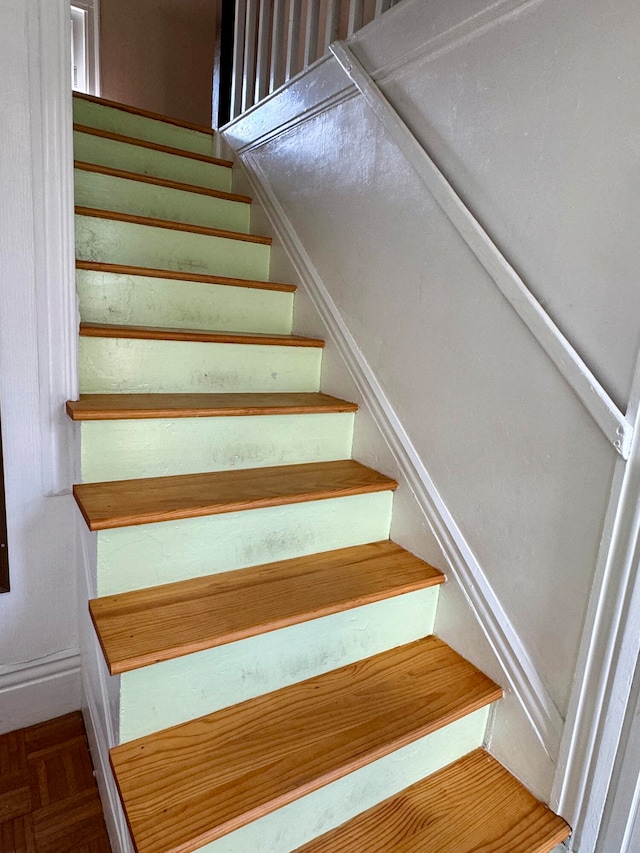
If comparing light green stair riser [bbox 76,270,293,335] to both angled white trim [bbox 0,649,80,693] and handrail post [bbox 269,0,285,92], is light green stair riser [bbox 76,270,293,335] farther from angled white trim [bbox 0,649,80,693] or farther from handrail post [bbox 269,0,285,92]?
handrail post [bbox 269,0,285,92]

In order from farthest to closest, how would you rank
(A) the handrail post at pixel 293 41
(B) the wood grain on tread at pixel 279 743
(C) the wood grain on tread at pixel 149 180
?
1. (A) the handrail post at pixel 293 41
2. (C) the wood grain on tread at pixel 149 180
3. (B) the wood grain on tread at pixel 279 743

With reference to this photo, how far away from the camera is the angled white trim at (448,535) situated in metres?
1.13

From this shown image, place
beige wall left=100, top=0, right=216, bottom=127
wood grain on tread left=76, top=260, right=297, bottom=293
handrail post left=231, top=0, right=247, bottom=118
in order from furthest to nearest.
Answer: beige wall left=100, top=0, right=216, bottom=127 < handrail post left=231, top=0, right=247, bottom=118 < wood grain on tread left=76, top=260, right=297, bottom=293

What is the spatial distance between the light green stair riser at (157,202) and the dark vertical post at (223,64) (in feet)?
2.69

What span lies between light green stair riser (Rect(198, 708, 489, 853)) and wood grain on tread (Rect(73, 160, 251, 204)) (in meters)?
1.95

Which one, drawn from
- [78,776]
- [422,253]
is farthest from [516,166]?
[78,776]

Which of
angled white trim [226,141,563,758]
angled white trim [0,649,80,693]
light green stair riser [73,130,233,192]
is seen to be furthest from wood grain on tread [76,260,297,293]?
angled white trim [0,649,80,693]

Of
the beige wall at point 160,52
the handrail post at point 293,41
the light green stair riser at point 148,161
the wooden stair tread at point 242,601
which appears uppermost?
the beige wall at point 160,52

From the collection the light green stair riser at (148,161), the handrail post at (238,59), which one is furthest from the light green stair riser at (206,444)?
the handrail post at (238,59)

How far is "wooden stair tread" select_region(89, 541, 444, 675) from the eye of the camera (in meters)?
0.98

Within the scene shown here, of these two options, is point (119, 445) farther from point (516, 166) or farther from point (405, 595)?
point (516, 166)

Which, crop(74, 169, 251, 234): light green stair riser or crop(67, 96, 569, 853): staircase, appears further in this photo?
crop(74, 169, 251, 234): light green stair riser

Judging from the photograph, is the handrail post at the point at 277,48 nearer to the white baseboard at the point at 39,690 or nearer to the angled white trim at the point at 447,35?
the angled white trim at the point at 447,35

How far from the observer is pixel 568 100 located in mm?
1034
